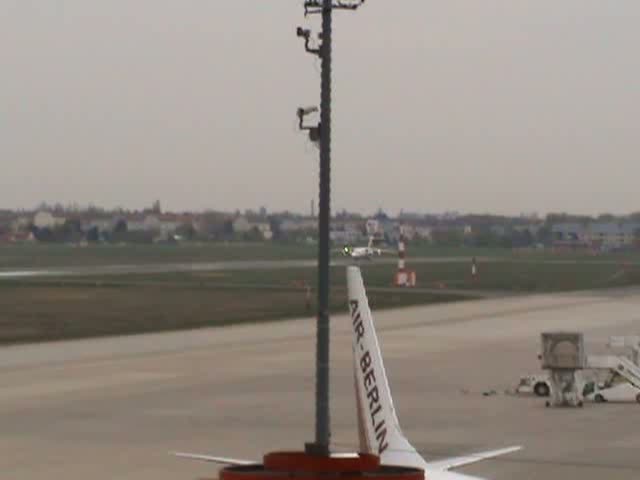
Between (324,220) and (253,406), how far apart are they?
112 feet

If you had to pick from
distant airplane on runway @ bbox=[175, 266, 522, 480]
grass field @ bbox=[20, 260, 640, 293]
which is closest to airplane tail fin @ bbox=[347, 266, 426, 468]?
distant airplane on runway @ bbox=[175, 266, 522, 480]

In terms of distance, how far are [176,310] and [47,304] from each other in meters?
9.61

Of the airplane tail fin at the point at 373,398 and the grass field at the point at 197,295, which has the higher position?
the airplane tail fin at the point at 373,398

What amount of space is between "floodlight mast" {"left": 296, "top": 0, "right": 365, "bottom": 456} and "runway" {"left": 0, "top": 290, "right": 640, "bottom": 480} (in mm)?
18885

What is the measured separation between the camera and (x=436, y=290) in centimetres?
13312

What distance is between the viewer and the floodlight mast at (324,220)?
17.7 metres

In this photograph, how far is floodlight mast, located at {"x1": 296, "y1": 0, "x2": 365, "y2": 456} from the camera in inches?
698

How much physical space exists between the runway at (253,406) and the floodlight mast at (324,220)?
18885 mm

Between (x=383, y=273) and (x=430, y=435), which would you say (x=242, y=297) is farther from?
(x=430, y=435)

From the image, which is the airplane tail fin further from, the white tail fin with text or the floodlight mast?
the floodlight mast

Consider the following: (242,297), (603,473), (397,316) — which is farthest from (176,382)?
(242,297)

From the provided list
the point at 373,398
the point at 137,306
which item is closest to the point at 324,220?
the point at 373,398

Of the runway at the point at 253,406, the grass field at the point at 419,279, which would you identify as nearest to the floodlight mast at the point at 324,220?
the runway at the point at 253,406

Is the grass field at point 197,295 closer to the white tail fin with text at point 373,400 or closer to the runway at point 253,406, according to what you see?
the runway at point 253,406
